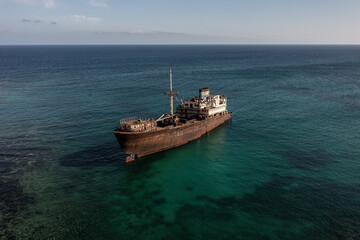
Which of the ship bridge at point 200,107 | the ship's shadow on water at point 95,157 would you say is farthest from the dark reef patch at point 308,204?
the ship bridge at point 200,107

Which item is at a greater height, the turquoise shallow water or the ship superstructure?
the ship superstructure

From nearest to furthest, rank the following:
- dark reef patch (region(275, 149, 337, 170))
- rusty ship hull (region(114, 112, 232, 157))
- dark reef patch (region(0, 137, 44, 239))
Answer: dark reef patch (region(0, 137, 44, 239))
dark reef patch (region(275, 149, 337, 170))
rusty ship hull (region(114, 112, 232, 157))

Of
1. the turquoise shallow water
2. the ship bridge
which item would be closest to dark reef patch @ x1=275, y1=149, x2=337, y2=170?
the turquoise shallow water

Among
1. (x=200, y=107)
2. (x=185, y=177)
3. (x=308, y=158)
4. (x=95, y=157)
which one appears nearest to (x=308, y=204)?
(x=308, y=158)

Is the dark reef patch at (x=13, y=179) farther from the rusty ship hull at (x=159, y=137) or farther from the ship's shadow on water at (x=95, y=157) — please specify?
the rusty ship hull at (x=159, y=137)

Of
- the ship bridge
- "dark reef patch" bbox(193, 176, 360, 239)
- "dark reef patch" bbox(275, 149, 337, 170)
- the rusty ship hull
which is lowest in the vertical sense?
"dark reef patch" bbox(193, 176, 360, 239)

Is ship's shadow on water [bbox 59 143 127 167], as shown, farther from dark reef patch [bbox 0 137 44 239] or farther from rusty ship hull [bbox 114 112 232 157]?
dark reef patch [bbox 0 137 44 239]

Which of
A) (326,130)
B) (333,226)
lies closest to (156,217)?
(333,226)
